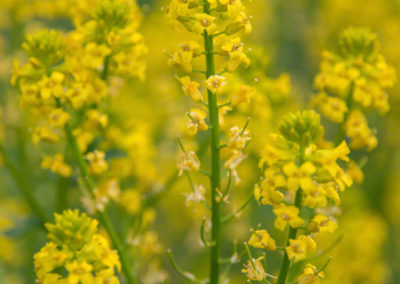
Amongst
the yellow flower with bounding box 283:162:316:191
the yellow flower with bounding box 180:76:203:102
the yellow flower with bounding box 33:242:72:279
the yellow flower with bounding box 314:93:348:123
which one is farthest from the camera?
the yellow flower with bounding box 314:93:348:123

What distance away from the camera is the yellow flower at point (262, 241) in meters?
2.21

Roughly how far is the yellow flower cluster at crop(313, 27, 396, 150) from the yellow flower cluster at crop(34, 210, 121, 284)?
1.41 metres

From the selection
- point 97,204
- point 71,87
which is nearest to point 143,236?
point 97,204

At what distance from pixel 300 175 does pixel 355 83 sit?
1160 millimetres

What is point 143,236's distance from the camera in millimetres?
3424

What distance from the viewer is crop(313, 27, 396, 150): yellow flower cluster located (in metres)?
2.94

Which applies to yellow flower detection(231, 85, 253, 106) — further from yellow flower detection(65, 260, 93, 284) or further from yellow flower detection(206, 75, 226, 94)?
yellow flower detection(65, 260, 93, 284)

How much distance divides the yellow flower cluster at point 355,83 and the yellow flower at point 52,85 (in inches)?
53.6

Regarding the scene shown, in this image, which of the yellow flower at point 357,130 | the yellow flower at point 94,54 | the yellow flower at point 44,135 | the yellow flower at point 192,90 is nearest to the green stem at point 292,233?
the yellow flower at point 192,90

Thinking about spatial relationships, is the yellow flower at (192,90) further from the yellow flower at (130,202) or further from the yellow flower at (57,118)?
the yellow flower at (130,202)

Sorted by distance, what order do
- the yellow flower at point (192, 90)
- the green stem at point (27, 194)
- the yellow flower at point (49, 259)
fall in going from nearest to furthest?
the yellow flower at point (49, 259) → the yellow flower at point (192, 90) → the green stem at point (27, 194)

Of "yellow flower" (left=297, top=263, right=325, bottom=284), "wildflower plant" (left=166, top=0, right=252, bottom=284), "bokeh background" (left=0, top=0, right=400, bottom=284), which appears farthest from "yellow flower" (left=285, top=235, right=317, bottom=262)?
"bokeh background" (left=0, top=0, right=400, bottom=284)

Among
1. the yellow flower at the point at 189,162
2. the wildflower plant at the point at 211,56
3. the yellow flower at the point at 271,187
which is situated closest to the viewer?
the yellow flower at the point at 271,187

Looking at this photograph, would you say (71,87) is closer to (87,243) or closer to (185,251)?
(87,243)
